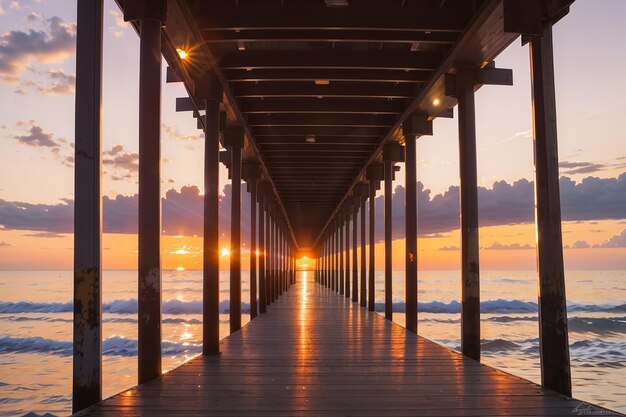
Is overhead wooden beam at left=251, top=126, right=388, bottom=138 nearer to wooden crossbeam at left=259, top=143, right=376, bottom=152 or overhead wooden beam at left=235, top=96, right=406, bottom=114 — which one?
wooden crossbeam at left=259, top=143, right=376, bottom=152

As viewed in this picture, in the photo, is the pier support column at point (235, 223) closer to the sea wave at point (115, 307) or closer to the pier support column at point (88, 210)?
the pier support column at point (88, 210)

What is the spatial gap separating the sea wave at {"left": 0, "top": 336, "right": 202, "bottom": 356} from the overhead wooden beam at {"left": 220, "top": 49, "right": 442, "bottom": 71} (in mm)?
16378

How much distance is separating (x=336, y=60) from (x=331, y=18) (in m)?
1.35

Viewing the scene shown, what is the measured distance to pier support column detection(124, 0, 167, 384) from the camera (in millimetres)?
5645

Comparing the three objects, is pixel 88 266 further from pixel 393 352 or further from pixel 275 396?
pixel 393 352

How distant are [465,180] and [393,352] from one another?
2703mm

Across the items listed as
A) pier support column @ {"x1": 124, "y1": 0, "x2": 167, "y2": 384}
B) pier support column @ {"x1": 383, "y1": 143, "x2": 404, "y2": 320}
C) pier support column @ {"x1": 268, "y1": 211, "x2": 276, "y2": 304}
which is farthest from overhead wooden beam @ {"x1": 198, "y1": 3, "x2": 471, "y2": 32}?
pier support column @ {"x1": 268, "y1": 211, "x2": 276, "y2": 304}

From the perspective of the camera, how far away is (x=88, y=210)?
4.50 meters

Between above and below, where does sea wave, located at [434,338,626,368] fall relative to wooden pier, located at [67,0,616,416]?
below

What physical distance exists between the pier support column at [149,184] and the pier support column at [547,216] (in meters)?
3.97

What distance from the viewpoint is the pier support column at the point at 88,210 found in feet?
14.5

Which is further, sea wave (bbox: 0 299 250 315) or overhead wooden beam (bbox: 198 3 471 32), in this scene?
sea wave (bbox: 0 299 250 315)

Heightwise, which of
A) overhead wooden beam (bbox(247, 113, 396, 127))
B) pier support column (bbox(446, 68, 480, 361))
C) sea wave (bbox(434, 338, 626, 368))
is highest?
overhead wooden beam (bbox(247, 113, 396, 127))

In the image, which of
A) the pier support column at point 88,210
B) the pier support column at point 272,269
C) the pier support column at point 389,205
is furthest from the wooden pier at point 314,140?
the pier support column at point 272,269
